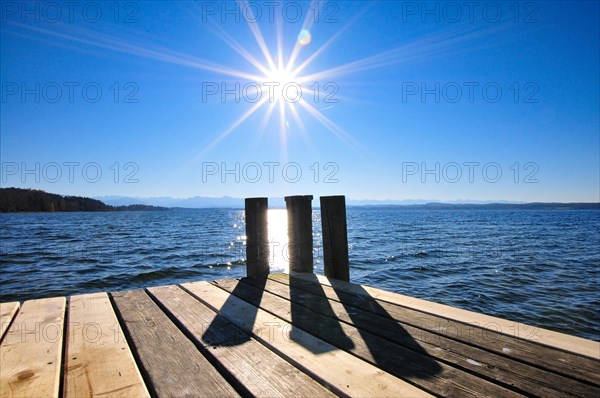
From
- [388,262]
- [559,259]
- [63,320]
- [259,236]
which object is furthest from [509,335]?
[559,259]

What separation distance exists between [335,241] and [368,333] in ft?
6.72

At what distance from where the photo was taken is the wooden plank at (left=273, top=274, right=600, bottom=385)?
1.87m

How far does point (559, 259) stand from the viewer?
620 inches

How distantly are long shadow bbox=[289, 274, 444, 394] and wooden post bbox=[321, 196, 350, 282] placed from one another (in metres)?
0.70

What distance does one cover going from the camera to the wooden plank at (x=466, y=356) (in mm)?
1689

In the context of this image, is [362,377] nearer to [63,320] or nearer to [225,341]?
[225,341]

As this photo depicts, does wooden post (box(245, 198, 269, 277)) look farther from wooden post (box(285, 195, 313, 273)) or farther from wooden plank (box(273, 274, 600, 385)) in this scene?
wooden plank (box(273, 274, 600, 385))

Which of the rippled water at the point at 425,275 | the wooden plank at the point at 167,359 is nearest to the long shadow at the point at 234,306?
the wooden plank at the point at 167,359

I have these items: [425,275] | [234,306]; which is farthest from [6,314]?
[425,275]

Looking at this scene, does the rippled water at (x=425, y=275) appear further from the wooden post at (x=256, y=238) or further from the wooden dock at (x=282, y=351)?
the wooden dock at (x=282, y=351)

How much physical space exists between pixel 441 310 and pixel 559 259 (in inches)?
669

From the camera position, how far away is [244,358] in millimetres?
2000

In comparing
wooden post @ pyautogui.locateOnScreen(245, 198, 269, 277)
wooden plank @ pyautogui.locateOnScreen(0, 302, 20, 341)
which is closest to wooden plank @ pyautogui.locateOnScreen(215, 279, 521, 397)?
wooden post @ pyautogui.locateOnScreen(245, 198, 269, 277)

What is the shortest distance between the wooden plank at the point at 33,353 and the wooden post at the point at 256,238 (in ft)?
6.87
